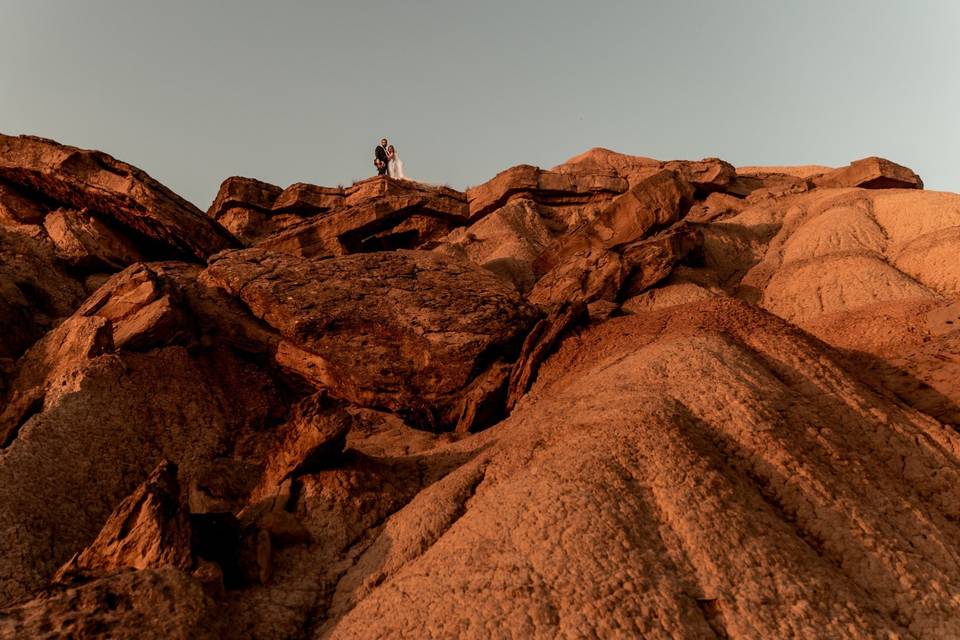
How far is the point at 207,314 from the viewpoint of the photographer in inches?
434

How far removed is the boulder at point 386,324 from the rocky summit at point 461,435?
4 cm

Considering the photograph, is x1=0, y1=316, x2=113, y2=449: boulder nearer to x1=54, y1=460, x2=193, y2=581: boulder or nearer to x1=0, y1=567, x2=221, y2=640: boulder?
x1=54, y1=460, x2=193, y2=581: boulder

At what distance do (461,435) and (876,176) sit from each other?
55.2 ft

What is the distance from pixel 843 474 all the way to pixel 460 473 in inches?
128

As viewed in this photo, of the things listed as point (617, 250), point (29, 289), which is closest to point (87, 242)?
point (29, 289)

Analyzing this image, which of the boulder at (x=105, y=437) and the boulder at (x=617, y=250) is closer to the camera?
the boulder at (x=105, y=437)

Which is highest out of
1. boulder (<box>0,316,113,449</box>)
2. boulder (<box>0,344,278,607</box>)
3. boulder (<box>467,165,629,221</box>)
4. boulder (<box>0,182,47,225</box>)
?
boulder (<box>0,182,47,225</box>)

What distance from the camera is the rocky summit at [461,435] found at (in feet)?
15.3

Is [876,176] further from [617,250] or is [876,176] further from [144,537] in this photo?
[144,537]

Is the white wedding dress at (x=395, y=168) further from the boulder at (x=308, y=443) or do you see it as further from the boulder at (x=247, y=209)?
the boulder at (x=308, y=443)

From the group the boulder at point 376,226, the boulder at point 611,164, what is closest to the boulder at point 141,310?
the boulder at point 376,226

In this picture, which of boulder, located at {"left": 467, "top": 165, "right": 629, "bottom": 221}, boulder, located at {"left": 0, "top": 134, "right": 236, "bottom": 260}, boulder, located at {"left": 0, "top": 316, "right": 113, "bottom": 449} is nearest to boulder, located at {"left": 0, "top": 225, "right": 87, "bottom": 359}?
boulder, located at {"left": 0, "top": 316, "right": 113, "bottom": 449}

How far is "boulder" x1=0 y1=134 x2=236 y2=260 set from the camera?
1488 centimetres

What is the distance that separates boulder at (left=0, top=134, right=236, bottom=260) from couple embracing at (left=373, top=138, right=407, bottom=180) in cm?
937
